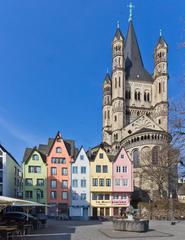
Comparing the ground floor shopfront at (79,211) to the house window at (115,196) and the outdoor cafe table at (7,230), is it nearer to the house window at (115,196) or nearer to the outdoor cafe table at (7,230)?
the house window at (115,196)

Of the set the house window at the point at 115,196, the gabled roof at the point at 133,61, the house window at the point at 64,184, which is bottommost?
the house window at the point at 115,196

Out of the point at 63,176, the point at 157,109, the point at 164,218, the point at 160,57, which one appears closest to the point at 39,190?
the point at 63,176

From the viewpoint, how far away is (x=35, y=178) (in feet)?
219

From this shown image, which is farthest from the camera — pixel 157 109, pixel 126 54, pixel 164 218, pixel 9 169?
pixel 126 54

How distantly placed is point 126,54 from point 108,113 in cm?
2460

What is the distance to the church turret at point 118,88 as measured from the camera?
4184 inches

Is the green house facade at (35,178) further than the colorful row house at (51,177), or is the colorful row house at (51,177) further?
the colorful row house at (51,177)

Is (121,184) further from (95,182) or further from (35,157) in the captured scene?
(35,157)

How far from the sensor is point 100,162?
2726 inches

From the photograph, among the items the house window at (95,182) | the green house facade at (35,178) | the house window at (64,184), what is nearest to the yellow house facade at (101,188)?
the house window at (95,182)

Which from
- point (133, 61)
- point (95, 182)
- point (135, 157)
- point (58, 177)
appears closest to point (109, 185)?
point (95, 182)

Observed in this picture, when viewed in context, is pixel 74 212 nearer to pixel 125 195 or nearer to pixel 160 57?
pixel 125 195

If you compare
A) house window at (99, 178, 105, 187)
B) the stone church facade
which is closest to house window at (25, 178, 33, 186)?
house window at (99, 178, 105, 187)

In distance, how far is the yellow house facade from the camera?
67.2 m
